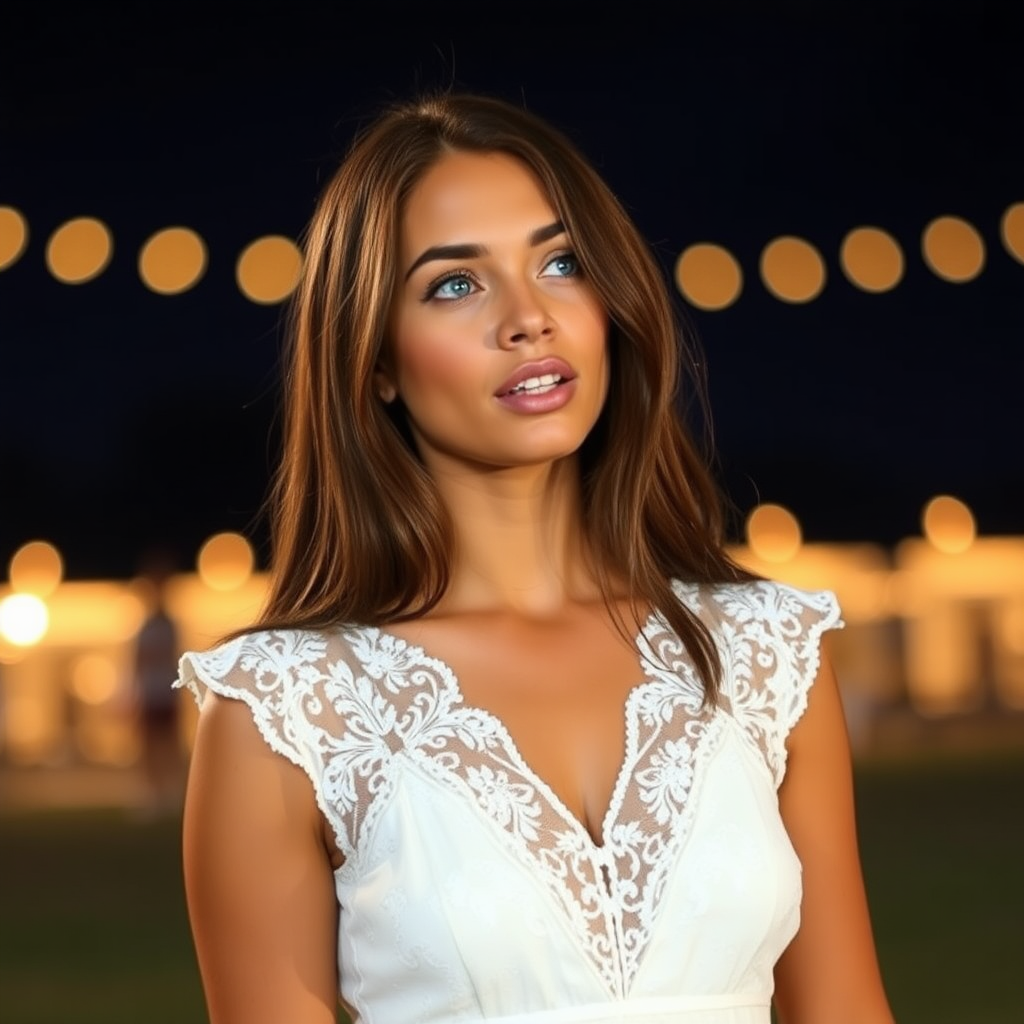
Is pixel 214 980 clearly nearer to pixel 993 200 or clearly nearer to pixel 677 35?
pixel 677 35

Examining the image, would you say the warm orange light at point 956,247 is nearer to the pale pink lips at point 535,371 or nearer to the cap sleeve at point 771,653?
the cap sleeve at point 771,653

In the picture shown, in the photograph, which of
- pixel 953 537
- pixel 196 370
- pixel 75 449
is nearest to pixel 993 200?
pixel 953 537

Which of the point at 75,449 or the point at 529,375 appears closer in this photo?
the point at 529,375

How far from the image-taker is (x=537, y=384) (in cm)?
228

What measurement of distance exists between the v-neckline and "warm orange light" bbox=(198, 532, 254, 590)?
8431 mm

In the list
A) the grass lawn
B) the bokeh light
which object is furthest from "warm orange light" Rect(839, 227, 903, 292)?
the bokeh light

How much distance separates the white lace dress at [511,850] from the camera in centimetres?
218

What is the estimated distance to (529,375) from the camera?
2270 mm

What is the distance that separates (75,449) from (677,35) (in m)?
4.64

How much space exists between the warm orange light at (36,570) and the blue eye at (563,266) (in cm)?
948

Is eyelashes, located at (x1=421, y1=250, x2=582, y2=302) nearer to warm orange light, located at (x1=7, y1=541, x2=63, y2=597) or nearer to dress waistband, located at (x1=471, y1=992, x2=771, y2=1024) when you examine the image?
dress waistband, located at (x1=471, y1=992, x2=771, y2=1024)

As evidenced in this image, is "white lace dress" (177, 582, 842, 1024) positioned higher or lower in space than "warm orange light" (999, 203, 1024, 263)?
lower

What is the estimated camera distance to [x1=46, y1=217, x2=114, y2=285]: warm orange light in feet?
29.0

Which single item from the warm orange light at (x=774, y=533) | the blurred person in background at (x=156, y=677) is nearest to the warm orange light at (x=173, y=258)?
the blurred person in background at (x=156, y=677)
